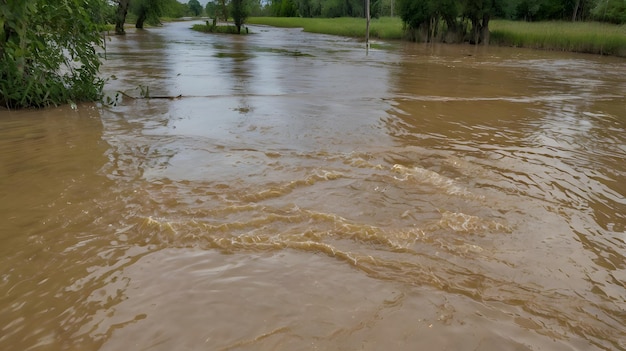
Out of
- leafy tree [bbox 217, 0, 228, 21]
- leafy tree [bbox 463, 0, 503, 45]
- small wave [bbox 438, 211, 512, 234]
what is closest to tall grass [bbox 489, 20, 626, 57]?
leafy tree [bbox 463, 0, 503, 45]

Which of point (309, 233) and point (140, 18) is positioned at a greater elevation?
point (140, 18)

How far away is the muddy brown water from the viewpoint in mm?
2391

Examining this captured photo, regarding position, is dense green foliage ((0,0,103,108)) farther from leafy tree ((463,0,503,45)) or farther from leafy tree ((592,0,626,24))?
leafy tree ((592,0,626,24))

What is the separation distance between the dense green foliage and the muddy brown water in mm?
524

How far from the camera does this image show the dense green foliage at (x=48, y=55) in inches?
283

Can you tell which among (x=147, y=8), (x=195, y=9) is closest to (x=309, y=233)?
(x=147, y=8)

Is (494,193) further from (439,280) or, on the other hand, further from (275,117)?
(275,117)

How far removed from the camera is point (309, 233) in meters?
3.42

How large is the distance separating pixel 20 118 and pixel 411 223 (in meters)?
6.70

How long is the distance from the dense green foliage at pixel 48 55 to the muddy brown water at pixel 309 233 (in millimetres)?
524

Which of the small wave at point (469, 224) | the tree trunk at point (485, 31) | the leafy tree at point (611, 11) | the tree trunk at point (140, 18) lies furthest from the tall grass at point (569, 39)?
the tree trunk at point (140, 18)

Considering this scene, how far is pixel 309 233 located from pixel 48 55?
673cm

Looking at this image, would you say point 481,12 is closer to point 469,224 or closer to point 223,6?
point 223,6

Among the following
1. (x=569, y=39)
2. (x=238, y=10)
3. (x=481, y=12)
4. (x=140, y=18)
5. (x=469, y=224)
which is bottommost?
(x=469, y=224)
